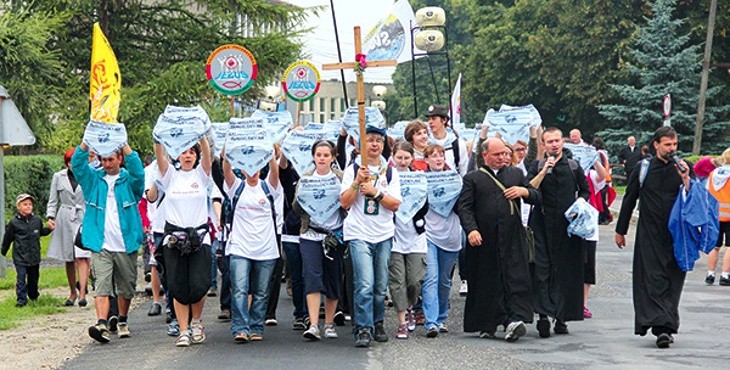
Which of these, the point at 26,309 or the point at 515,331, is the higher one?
the point at 515,331

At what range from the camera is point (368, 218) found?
11836mm

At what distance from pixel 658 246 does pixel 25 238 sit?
7.06 m

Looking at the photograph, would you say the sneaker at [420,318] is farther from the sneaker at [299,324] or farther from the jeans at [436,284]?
the sneaker at [299,324]

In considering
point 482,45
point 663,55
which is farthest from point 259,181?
point 482,45

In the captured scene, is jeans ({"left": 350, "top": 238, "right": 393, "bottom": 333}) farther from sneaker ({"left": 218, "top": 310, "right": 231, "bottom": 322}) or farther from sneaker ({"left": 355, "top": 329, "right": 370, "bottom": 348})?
sneaker ({"left": 218, "top": 310, "right": 231, "bottom": 322})

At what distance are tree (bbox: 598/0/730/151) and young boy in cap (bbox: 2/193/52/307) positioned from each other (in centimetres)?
3486

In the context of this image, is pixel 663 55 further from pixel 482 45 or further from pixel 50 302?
pixel 50 302

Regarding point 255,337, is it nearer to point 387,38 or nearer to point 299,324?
point 299,324

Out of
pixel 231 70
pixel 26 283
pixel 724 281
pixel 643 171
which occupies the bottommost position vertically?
pixel 724 281

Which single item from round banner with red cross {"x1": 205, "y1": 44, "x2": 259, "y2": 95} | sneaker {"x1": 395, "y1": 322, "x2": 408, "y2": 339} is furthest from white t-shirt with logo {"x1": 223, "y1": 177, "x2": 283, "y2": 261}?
round banner with red cross {"x1": 205, "y1": 44, "x2": 259, "y2": 95}

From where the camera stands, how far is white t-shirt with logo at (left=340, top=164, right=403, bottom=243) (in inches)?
465

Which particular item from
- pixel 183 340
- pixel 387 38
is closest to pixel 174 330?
pixel 183 340

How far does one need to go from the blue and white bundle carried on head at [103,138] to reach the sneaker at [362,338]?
8.49 ft

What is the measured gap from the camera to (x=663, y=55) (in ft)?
159
